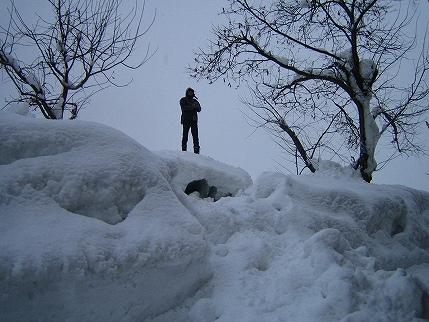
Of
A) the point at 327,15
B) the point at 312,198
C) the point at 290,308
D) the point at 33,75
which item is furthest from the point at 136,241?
the point at 327,15

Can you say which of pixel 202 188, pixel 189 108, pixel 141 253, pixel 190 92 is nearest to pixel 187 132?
pixel 189 108

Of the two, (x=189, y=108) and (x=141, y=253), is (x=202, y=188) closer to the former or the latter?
(x=141, y=253)

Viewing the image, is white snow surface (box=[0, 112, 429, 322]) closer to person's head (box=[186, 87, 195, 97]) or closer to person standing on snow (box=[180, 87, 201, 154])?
person standing on snow (box=[180, 87, 201, 154])

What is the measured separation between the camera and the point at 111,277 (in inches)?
63.6

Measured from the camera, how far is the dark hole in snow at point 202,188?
4160mm

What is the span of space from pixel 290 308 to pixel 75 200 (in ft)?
4.92

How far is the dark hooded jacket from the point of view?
21.6 feet

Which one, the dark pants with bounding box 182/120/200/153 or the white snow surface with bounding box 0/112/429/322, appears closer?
the white snow surface with bounding box 0/112/429/322

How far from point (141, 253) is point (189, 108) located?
16.7 ft

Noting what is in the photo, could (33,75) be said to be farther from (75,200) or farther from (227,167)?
(75,200)

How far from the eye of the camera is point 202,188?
13.8 feet

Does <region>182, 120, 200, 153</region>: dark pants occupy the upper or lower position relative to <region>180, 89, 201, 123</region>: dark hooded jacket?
lower

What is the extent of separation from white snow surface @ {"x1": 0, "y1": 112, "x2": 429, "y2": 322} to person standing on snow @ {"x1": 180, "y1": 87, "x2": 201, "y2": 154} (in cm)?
379

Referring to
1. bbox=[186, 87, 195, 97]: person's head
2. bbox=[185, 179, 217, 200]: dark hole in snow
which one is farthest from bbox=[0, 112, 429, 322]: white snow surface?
bbox=[186, 87, 195, 97]: person's head
